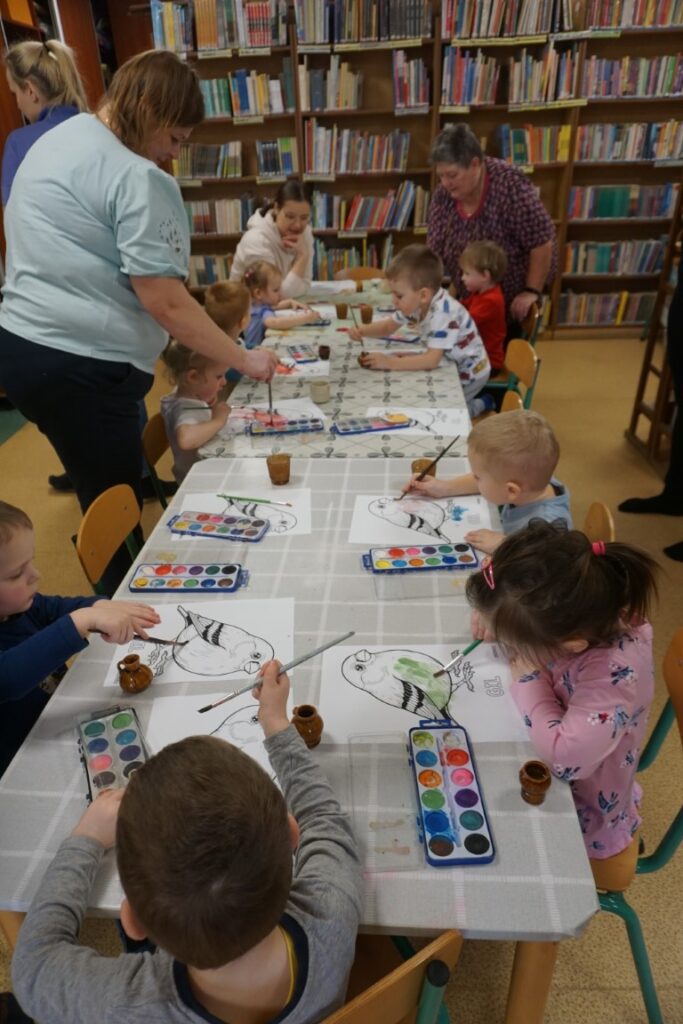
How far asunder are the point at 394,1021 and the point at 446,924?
112 millimetres

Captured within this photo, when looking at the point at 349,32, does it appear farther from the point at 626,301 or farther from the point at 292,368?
the point at 292,368

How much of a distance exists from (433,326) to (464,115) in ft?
10.4

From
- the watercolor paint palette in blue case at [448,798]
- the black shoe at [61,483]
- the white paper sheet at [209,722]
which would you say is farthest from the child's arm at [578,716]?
the black shoe at [61,483]

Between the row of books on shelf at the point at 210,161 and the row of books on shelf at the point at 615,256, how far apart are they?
2.65 m

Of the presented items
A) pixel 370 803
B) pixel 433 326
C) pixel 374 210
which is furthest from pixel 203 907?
pixel 374 210

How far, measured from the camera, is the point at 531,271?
11.4ft

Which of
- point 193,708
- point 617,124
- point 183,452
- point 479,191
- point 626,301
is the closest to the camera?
point 193,708

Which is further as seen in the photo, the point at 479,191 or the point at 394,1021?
the point at 479,191

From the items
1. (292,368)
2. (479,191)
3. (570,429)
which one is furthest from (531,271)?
(292,368)

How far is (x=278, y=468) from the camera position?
5.74ft

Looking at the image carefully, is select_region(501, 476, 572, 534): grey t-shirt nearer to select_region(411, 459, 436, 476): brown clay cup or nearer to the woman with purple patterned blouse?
select_region(411, 459, 436, 476): brown clay cup

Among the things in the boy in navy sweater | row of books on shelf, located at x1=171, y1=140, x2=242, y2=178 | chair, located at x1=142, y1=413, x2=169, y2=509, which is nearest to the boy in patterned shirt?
chair, located at x1=142, y1=413, x2=169, y2=509

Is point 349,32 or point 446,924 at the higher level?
point 349,32

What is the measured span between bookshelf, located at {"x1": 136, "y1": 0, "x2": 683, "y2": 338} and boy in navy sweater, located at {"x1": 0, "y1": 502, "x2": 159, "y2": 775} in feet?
14.7
